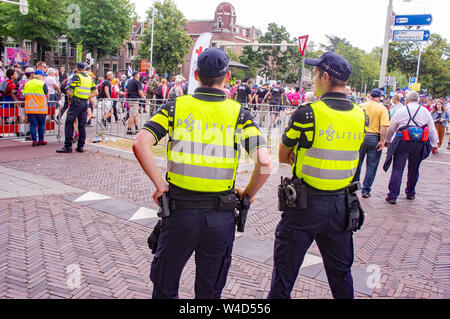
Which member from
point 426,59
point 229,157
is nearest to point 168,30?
point 426,59

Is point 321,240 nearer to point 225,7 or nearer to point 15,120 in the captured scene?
point 15,120

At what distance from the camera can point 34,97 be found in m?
9.53

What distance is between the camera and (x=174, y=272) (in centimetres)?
231

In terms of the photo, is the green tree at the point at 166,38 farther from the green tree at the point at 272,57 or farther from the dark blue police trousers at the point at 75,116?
the dark blue police trousers at the point at 75,116

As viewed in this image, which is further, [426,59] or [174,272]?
[426,59]

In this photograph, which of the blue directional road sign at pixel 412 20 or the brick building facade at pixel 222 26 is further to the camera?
the brick building facade at pixel 222 26

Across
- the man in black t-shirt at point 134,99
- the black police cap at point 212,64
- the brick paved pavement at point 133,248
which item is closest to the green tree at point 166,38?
the man in black t-shirt at point 134,99

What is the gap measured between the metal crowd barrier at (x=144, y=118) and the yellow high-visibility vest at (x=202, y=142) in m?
7.89

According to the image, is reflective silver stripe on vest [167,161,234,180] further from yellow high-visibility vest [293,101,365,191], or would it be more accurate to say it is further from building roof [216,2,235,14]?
building roof [216,2,235,14]

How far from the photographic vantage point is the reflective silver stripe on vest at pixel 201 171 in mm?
2291

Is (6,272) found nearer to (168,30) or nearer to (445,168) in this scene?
(445,168)

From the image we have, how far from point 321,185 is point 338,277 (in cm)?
68

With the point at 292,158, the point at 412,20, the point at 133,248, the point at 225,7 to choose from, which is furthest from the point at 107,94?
the point at 225,7

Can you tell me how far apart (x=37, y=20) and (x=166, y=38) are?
16.9 metres
